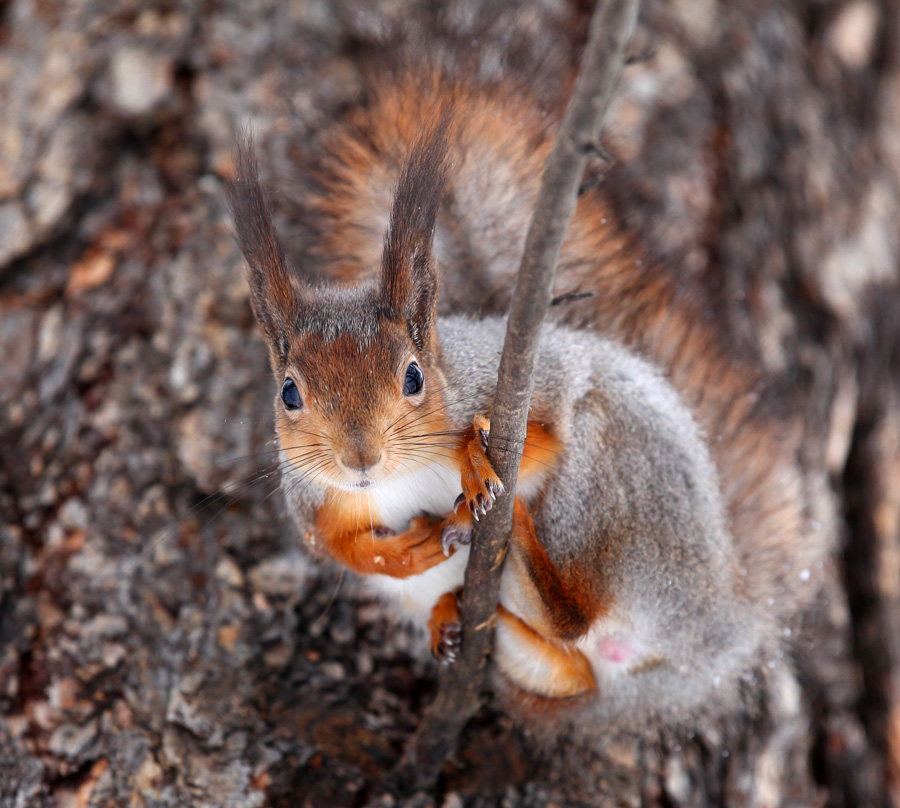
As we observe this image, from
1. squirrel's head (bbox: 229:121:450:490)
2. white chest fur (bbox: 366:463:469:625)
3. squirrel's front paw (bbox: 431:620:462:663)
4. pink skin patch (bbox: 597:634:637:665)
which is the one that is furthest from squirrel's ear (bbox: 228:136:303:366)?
pink skin patch (bbox: 597:634:637:665)

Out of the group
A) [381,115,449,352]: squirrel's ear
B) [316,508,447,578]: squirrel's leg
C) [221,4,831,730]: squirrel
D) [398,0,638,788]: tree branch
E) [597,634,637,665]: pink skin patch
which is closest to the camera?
[398,0,638,788]: tree branch

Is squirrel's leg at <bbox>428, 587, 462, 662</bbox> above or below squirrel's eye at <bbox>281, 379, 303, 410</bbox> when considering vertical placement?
below

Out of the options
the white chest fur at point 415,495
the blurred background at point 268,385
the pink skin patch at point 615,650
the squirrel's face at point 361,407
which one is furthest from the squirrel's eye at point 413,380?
the pink skin patch at point 615,650

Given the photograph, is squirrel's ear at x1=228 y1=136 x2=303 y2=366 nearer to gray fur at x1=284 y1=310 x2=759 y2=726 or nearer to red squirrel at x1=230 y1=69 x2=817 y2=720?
red squirrel at x1=230 y1=69 x2=817 y2=720

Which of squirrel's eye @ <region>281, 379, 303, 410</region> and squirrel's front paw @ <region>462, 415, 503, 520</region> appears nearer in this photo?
squirrel's front paw @ <region>462, 415, 503, 520</region>

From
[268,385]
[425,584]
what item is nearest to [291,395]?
[425,584]

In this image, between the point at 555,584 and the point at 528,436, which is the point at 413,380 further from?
the point at 555,584
